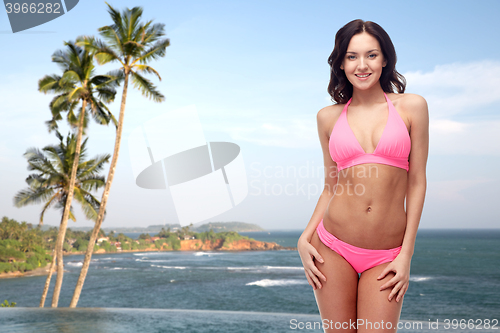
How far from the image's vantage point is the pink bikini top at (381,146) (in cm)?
164

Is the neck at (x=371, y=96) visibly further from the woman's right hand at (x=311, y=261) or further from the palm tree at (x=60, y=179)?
the palm tree at (x=60, y=179)

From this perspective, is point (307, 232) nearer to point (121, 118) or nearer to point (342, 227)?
point (342, 227)

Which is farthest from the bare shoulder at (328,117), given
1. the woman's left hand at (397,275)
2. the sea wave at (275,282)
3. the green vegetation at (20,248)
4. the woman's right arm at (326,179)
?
the green vegetation at (20,248)

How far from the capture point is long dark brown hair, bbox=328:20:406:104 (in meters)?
1.73

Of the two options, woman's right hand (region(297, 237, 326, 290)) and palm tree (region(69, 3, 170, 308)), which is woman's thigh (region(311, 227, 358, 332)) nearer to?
woman's right hand (region(297, 237, 326, 290))

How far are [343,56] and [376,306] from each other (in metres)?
1.07

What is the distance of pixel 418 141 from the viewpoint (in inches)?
65.4

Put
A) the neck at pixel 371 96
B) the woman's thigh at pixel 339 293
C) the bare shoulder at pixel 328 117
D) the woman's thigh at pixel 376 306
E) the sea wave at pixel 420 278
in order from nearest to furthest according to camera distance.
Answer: the woman's thigh at pixel 376 306 < the woman's thigh at pixel 339 293 < the neck at pixel 371 96 < the bare shoulder at pixel 328 117 < the sea wave at pixel 420 278

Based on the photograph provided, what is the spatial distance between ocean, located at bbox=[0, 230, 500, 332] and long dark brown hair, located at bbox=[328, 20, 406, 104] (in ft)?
101

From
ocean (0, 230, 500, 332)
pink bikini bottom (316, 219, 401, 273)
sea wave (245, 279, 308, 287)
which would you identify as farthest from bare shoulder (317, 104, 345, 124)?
sea wave (245, 279, 308, 287)

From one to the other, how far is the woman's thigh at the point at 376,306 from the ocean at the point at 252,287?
3076 centimetres

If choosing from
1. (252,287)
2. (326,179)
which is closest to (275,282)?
(252,287)

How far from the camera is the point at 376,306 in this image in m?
1.60

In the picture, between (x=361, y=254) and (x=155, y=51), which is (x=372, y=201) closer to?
(x=361, y=254)
